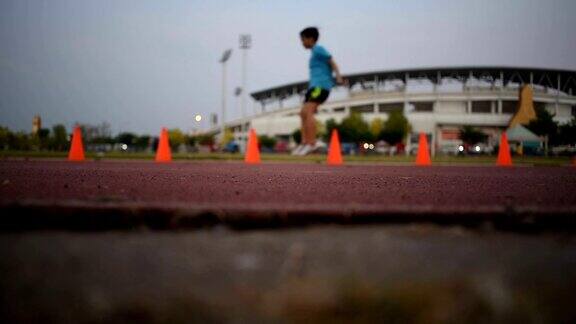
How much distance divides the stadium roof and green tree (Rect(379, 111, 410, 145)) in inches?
645

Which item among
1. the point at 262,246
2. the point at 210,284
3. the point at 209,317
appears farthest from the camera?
the point at 262,246

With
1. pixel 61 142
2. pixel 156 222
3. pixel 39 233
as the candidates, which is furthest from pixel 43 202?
pixel 61 142

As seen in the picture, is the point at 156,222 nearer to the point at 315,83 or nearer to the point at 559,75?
the point at 315,83

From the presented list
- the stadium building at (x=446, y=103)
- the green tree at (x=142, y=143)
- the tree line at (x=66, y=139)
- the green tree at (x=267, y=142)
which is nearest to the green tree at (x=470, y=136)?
the stadium building at (x=446, y=103)

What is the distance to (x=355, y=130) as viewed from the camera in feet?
178

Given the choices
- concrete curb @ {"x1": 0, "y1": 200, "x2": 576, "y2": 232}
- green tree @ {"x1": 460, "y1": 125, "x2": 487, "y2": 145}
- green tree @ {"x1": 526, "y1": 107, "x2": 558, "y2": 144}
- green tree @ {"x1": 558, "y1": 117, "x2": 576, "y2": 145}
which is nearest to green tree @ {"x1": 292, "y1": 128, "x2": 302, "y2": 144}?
green tree @ {"x1": 460, "y1": 125, "x2": 487, "y2": 145}

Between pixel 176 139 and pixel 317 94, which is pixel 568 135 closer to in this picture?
pixel 317 94

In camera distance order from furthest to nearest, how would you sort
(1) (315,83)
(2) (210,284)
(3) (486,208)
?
(1) (315,83) < (3) (486,208) < (2) (210,284)

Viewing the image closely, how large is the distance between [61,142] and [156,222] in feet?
113

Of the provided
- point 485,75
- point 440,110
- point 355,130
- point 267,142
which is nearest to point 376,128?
point 355,130

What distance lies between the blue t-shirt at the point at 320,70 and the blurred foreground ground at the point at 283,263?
8.53m

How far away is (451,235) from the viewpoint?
4.23 feet

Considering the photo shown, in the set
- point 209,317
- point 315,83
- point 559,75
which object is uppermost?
point 559,75

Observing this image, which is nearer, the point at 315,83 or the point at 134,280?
the point at 134,280
